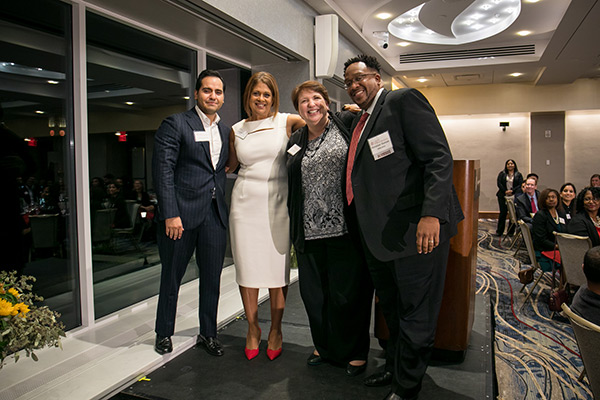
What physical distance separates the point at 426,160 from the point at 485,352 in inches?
56.0

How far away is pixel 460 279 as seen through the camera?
2.42 metres

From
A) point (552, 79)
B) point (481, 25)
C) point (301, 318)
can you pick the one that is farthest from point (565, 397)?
point (552, 79)

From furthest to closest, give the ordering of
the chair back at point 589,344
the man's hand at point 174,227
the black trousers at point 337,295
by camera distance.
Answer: the man's hand at point 174,227 < the black trousers at point 337,295 < the chair back at point 589,344

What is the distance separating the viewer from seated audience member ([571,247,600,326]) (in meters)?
2.28

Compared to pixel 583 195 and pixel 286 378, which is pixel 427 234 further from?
pixel 583 195

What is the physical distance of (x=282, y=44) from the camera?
4.33 meters

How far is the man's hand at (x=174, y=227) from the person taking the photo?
2391mm

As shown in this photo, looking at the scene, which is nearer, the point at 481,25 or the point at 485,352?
the point at 485,352

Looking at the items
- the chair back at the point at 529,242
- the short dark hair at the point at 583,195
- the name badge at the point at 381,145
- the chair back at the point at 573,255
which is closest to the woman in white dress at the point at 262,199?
the name badge at the point at 381,145

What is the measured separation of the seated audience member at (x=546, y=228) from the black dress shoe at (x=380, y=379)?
2942 mm

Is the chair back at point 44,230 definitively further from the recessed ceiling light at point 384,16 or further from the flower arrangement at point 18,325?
the recessed ceiling light at point 384,16

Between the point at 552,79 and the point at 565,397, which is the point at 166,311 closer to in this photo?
the point at 565,397

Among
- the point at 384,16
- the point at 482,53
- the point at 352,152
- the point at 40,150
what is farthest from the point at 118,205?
the point at 482,53

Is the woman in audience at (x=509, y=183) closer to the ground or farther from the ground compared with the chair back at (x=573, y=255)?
farther from the ground
